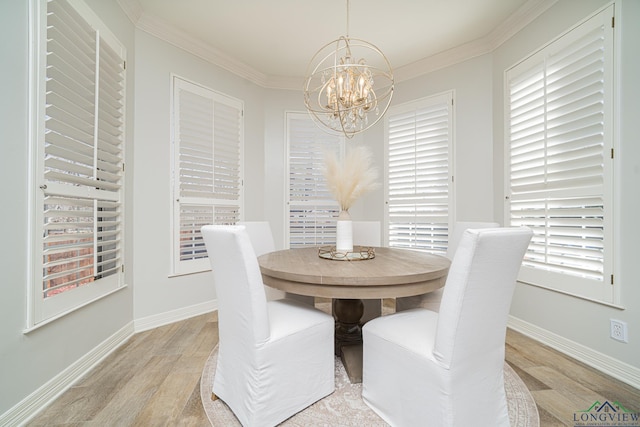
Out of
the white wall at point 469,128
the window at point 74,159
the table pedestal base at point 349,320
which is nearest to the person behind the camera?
the window at point 74,159

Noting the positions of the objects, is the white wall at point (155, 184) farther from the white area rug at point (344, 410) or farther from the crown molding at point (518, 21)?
the crown molding at point (518, 21)

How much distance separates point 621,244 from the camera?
173cm

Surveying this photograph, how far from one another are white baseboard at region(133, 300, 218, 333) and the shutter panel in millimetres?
560

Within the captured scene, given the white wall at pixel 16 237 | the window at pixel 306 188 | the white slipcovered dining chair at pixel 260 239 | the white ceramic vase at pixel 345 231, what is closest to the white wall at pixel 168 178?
the white wall at pixel 16 237

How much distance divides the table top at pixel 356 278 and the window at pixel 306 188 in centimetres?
210

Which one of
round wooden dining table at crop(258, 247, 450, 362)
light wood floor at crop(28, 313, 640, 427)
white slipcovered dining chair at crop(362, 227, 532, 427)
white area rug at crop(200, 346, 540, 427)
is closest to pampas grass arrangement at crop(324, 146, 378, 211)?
round wooden dining table at crop(258, 247, 450, 362)

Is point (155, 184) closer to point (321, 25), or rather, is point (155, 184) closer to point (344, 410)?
point (321, 25)

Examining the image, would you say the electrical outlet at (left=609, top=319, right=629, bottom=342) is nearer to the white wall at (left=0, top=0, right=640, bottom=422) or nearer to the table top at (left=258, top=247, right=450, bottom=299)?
the white wall at (left=0, top=0, right=640, bottom=422)

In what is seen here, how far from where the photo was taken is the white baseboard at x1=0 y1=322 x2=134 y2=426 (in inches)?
52.1

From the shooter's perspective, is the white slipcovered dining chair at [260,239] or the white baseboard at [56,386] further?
the white slipcovered dining chair at [260,239]

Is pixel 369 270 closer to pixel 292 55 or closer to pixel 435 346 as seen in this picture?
pixel 435 346

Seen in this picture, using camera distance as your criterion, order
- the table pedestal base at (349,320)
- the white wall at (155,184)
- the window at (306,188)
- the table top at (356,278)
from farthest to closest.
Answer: the window at (306,188), the white wall at (155,184), the table pedestal base at (349,320), the table top at (356,278)

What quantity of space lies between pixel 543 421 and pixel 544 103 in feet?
7.16

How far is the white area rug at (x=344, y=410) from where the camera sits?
1.32 meters
